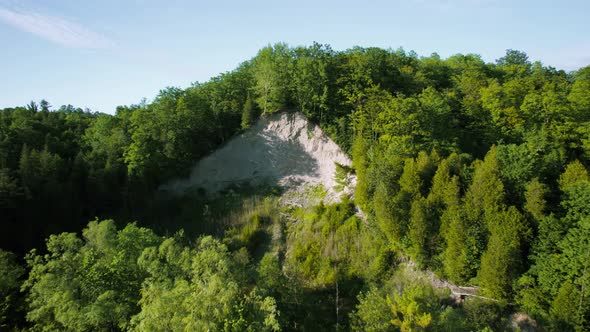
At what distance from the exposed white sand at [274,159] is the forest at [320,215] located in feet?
4.03

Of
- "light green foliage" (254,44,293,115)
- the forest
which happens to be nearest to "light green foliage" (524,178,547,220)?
the forest

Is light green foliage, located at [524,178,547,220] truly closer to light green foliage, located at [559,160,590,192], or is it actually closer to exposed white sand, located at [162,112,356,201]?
light green foliage, located at [559,160,590,192]

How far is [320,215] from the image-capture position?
33000 mm

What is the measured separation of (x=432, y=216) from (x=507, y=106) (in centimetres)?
1746

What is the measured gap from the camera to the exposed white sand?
37188 mm

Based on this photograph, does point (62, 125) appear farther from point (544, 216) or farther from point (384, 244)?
point (544, 216)

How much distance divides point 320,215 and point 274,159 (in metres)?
8.85

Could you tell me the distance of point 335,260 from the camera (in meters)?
28.9

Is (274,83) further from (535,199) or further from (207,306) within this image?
(207,306)

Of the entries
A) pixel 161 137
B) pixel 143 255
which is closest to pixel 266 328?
pixel 143 255

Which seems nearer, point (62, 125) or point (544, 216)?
point (544, 216)

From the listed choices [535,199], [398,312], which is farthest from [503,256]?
[398,312]

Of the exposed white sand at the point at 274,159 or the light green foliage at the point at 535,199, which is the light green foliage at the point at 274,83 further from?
the light green foliage at the point at 535,199

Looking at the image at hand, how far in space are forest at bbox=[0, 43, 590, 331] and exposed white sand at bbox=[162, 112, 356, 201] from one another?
123cm
